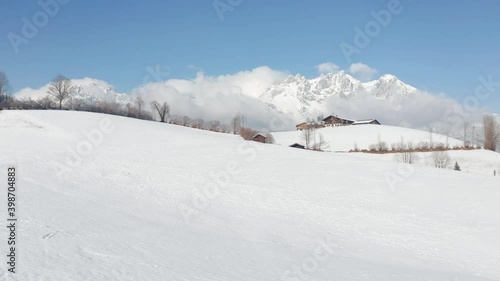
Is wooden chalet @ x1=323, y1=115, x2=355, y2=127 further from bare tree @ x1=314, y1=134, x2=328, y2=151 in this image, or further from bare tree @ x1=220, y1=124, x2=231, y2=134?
bare tree @ x1=220, y1=124, x2=231, y2=134

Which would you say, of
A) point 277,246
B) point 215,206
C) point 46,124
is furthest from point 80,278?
point 46,124

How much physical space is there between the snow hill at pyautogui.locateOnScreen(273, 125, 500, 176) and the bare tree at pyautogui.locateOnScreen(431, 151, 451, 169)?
1285mm

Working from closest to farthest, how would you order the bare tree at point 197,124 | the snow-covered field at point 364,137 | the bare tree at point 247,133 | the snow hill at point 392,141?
the snow hill at point 392,141 → the bare tree at point 247,133 → the bare tree at point 197,124 → the snow-covered field at point 364,137

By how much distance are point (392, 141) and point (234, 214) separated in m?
104

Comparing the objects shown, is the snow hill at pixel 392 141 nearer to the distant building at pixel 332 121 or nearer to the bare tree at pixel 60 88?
the distant building at pixel 332 121

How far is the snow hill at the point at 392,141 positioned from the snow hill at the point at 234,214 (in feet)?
140

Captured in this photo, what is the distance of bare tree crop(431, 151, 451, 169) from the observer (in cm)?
8531

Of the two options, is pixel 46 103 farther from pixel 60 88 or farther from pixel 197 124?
pixel 197 124

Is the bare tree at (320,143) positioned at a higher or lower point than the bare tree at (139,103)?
lower

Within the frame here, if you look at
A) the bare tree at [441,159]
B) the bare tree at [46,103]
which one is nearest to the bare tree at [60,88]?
the bare tree at [46,103]

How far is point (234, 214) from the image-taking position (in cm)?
3061

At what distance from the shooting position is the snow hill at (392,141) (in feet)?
290

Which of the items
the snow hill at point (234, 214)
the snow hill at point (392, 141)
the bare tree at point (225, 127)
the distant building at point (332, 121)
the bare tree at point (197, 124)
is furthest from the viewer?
the distant building at point (332, 121)

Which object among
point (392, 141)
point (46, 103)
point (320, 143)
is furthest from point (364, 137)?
point (46, 103)
